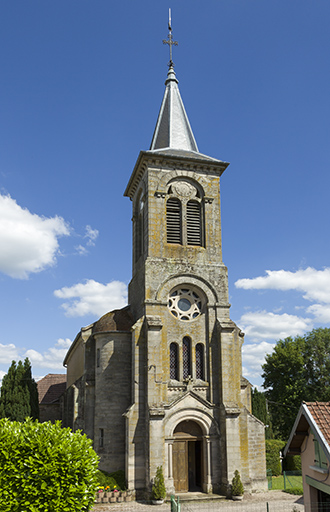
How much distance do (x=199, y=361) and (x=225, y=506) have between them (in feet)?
24.9

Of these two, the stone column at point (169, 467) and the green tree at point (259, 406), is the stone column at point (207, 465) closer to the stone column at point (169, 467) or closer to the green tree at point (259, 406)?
the stone column at point (169, 467)

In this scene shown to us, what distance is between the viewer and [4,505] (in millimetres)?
14414

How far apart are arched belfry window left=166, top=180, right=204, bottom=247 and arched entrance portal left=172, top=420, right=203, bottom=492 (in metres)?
11.0

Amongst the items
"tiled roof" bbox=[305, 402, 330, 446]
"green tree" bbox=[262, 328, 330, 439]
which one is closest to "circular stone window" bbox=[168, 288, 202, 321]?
"tiled roof" bbox=[305, 402, 330, 446]

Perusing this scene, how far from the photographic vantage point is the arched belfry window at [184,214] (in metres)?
28.8

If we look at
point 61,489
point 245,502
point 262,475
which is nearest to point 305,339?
point 262,475

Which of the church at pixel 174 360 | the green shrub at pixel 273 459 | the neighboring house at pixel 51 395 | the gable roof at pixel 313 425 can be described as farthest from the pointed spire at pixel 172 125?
the green shrub at pixel 273 459

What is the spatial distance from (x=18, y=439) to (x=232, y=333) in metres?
14.5

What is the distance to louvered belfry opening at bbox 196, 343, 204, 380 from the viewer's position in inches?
1042

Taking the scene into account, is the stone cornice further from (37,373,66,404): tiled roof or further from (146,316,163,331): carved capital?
(37,373,66,404): tiled roof

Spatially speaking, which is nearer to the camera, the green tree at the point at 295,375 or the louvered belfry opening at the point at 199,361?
the louvered belfry opening at the point at 199,361

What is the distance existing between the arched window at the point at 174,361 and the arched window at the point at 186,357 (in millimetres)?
396

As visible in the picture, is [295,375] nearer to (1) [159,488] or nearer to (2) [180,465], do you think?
(2) [180,465]

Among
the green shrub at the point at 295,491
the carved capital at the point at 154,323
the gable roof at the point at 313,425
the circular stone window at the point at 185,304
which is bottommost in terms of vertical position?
the green shrub at the point at 295,491
